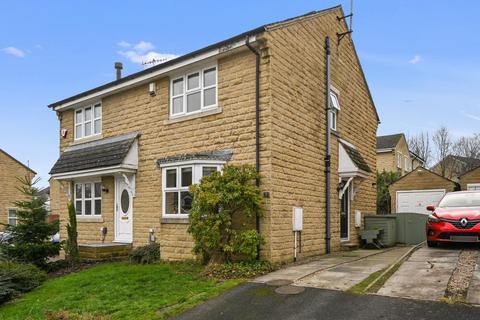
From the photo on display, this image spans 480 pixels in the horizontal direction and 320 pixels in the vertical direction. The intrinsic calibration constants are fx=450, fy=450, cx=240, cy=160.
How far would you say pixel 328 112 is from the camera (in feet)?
47.3

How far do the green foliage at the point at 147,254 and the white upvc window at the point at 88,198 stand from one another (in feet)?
12.3

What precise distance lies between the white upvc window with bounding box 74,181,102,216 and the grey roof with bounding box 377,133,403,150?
31.1 meters

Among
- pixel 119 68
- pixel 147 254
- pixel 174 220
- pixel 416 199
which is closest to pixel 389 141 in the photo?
pixel 416 199

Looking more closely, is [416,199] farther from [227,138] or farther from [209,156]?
[209,156]

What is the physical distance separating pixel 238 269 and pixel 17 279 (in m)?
6.21

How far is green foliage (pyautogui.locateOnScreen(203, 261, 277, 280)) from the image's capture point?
9.87 m

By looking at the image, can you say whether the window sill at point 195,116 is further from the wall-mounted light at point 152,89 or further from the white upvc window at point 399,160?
the white upvc window at point 399,160

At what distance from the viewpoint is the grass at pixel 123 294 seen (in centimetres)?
809

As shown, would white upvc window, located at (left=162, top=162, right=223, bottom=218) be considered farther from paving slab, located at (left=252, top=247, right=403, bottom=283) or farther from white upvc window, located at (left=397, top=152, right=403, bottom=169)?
white upvc window, located at (left=397, top=152, right=403, bottom=169)

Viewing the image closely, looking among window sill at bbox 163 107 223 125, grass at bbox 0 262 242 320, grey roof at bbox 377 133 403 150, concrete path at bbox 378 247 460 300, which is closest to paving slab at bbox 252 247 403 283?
grass at bbox 0 262 242 320

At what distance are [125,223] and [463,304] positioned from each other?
11.3 meters

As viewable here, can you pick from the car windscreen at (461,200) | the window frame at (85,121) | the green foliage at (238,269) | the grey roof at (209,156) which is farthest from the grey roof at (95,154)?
the car windscreen at (461,200)

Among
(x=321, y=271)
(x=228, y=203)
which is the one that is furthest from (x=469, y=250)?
(x=228, y=203)

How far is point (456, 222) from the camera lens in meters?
12.0
